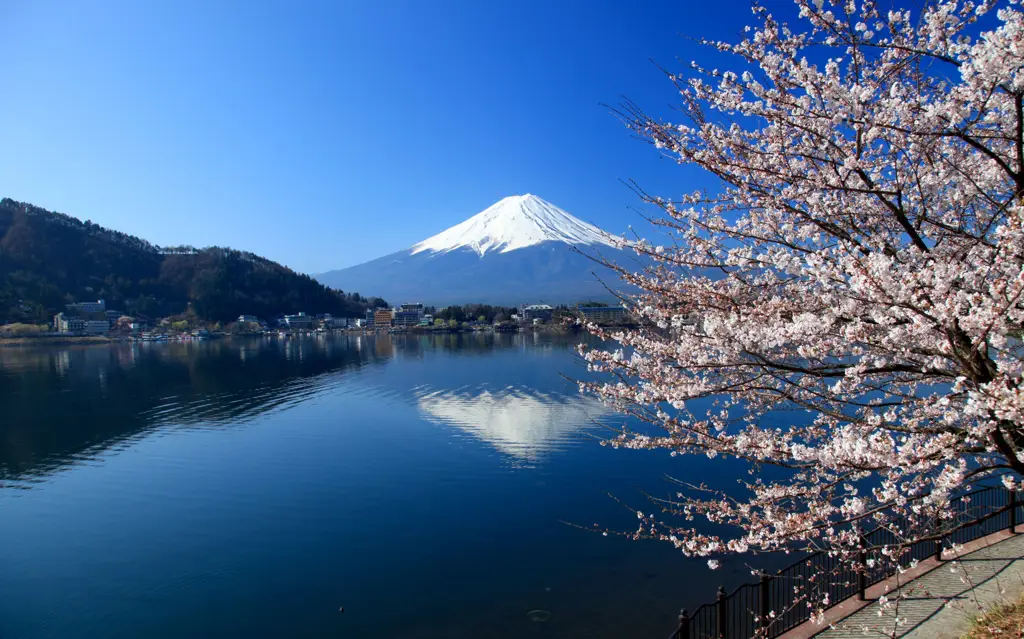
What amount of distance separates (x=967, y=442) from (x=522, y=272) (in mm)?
146363

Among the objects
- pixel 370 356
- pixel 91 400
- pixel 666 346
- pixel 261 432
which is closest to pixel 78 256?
pixel 370 356

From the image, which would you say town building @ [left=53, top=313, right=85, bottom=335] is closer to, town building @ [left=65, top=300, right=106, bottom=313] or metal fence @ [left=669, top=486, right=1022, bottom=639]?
town building @ [left=65, top=300, right=106, bottom=313]

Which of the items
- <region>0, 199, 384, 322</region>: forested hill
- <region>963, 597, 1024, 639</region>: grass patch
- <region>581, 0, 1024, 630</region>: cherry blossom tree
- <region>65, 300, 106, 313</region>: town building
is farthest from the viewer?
<region>0, 199, 384, 322</region>: forested hill

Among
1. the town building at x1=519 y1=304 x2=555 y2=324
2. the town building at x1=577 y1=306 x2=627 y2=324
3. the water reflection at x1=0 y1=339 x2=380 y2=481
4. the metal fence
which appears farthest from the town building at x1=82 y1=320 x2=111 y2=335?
the metal fence

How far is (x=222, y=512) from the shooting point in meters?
8.78

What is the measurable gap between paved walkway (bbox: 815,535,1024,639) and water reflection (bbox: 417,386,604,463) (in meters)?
7.38

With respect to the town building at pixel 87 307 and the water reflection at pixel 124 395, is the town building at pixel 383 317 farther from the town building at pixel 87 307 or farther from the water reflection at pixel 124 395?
the water reflection at pixel 124 395

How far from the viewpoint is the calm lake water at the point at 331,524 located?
587 cm

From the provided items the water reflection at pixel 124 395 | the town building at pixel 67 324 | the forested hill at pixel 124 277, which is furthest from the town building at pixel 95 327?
the water reflection at pixel 124 395

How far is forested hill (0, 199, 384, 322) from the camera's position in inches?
2509

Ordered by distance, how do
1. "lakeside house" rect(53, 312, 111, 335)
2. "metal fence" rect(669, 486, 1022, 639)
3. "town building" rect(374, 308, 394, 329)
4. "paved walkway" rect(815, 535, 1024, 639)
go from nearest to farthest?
"paved walkway" rect(815, 535, 1024, 639) < "metal fence" rect(669, 486, 1022, 639) < "lakeside house" rect(53, 312, 111, 335) < "town building" rect(374, 308, 394, 329)

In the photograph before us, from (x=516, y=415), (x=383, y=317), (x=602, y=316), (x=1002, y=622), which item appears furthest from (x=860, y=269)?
(x=383, y=317)

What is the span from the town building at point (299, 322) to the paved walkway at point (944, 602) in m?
73.4

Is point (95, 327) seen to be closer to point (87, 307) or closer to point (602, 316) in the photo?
point (87, 307)
